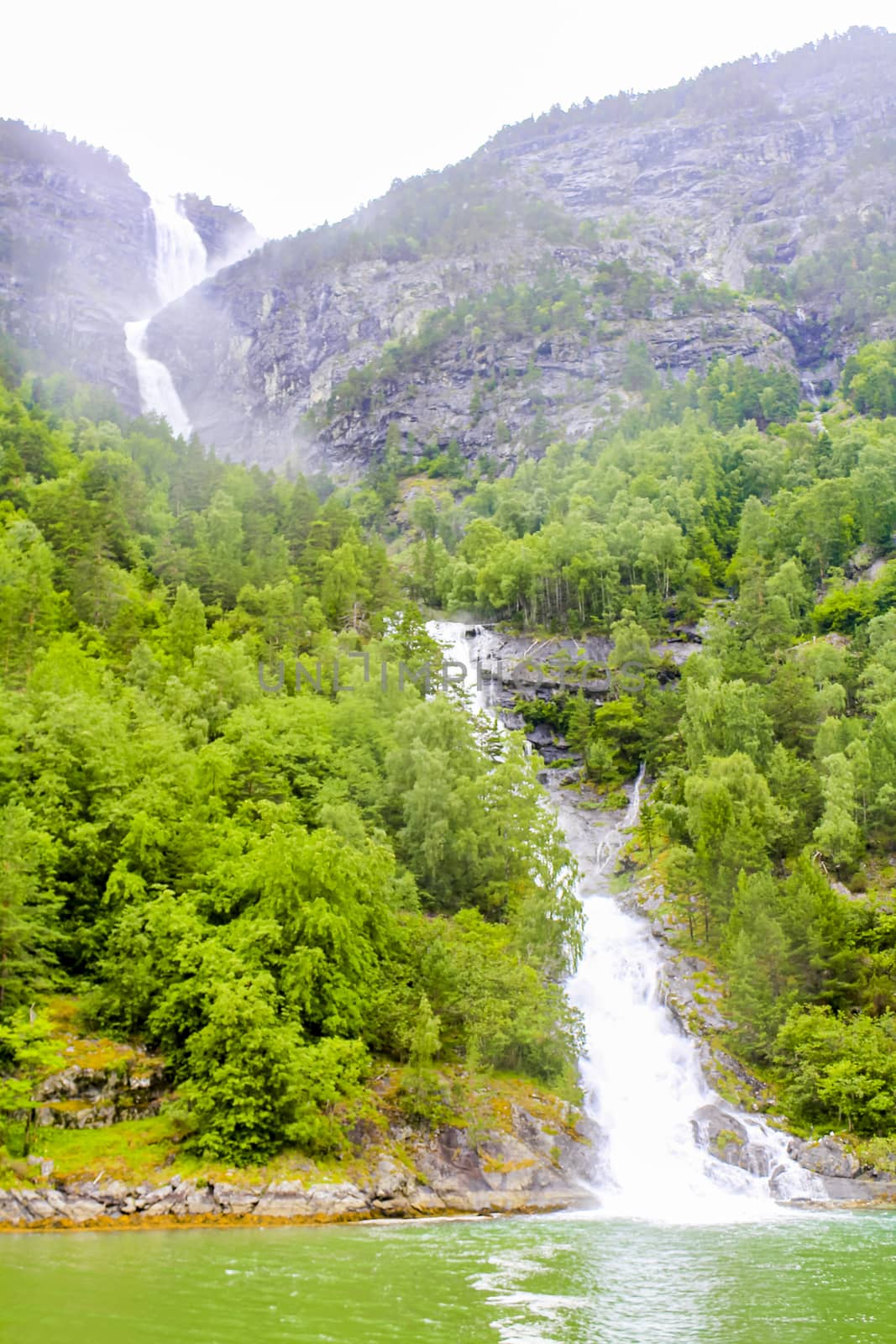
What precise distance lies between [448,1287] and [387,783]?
1706 inches

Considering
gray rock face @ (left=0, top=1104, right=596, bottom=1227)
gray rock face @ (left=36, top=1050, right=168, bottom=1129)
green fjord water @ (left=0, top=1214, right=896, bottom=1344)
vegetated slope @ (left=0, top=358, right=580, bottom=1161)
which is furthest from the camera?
vegetated slope @ (left=0, top=358, right=580, bottom=1161)

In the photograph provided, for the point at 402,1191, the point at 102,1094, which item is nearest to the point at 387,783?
the point at 102,1094

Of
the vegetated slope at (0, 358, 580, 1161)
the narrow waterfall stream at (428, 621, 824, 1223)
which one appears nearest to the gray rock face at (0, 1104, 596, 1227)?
the vegetated slope at (0, 358, 580, 1161)

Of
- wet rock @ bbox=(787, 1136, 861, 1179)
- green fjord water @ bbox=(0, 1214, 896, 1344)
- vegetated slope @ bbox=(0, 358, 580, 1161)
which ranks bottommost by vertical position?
green fjord water @ bbox=(0, 1214, 896, 1344)

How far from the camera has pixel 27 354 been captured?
19388cm

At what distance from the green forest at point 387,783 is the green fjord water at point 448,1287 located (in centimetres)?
864

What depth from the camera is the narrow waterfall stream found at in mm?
46688

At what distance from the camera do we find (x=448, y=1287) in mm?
26422

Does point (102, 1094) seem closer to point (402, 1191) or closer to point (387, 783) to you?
point (402, 1191)

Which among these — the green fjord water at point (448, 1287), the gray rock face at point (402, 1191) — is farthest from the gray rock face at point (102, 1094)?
the green fjord water at point (448, 1287)

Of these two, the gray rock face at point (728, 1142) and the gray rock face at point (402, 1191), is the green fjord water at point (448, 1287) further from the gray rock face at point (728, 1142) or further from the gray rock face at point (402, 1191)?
the gray rock face at point (728, 1142)

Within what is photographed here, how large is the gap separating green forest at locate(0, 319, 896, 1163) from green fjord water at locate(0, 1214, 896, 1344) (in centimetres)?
864

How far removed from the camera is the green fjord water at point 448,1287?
71.9 ft

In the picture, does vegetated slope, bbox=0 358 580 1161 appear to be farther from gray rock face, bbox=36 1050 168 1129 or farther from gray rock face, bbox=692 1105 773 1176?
gray rock face, bbox=692 1105 773 1176
